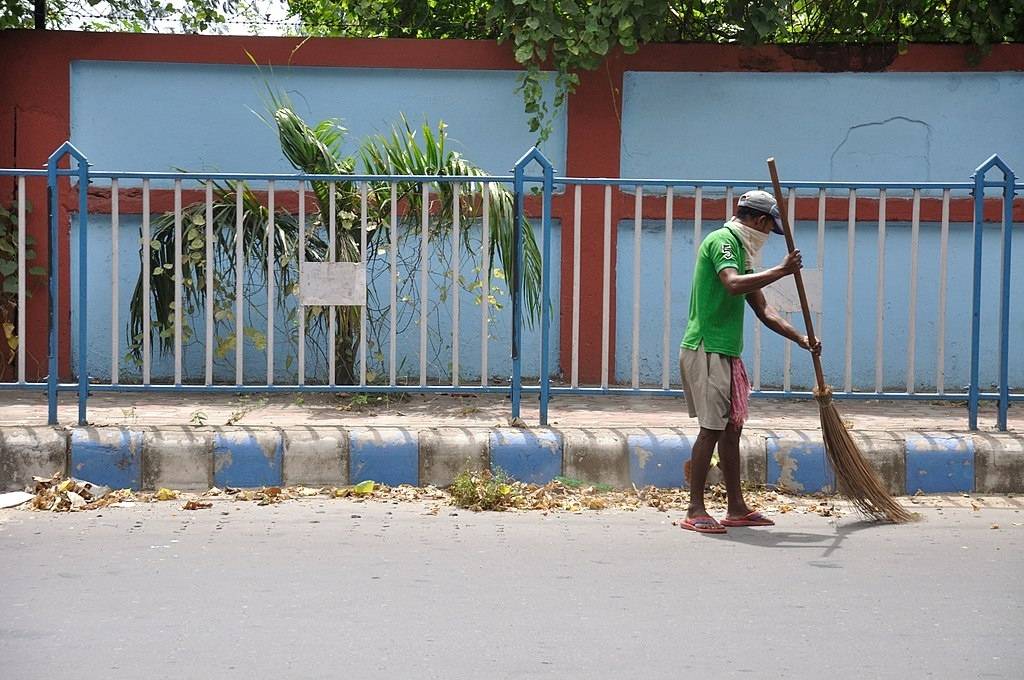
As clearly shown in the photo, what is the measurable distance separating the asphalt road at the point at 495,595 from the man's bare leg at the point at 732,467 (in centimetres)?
12

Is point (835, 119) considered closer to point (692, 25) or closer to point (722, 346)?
point (692, 25)

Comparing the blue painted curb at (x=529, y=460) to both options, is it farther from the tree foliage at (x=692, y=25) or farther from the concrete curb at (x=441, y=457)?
the tree foliage at (x=692, y=25)

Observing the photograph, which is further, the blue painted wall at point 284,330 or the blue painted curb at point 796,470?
the blue painted wall at point 284,330

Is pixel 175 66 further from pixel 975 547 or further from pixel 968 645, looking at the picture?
pixel 968 645

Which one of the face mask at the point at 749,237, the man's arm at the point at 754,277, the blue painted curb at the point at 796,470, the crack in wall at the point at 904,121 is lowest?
the blue painted curb at the point at 796,470

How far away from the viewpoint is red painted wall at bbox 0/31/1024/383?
26.6 ft

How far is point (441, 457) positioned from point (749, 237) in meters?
1.84

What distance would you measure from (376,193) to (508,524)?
2445mm

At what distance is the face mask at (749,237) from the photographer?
5.33 metres

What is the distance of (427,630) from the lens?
3877 millimetres

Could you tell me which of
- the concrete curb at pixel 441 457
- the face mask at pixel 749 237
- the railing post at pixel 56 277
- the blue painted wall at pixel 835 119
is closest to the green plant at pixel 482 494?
the concrete curb at pixel 441 457

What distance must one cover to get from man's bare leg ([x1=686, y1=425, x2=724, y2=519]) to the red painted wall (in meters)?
2.86

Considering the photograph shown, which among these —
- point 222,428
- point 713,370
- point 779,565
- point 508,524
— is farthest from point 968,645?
point 222,428

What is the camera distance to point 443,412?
707cm
